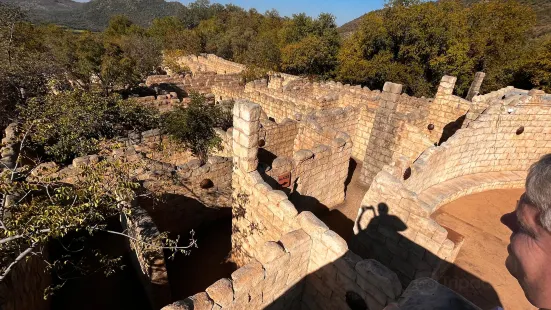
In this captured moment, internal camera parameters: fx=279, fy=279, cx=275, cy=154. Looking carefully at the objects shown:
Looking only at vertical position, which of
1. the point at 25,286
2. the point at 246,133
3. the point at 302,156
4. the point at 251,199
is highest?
the point at 246,133

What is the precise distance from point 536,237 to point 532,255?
0.41 ft

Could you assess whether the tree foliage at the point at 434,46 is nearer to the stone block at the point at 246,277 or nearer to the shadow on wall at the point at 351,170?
the shadow on wall at the point at 351,170

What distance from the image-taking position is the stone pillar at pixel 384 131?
924 cm

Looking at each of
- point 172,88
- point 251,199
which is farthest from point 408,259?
point 172,88

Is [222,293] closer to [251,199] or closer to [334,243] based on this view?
[334,243]

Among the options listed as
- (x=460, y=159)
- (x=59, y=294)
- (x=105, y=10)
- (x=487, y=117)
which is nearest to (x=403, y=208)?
(x=460, y=159)

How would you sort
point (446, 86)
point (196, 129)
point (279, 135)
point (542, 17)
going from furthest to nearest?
1. point (542, 17)
2. point (446, 86)
3. point (196, 129)
4. point (279, 135)

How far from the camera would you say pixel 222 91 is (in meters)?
17.7

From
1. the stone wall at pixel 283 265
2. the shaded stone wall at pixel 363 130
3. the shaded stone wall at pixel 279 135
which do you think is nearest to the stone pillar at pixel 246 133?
the stone wall at pixel 283 265

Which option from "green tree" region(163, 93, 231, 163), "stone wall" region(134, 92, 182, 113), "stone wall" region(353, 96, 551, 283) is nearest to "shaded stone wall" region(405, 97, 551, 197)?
"stone wall" region(353, 96, 551, 283)

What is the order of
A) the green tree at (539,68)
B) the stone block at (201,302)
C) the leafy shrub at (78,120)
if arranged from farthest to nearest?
1. the green tree at (539,68)
2. the leafy shrub at (78,120)
3. the stone block at (201,302)

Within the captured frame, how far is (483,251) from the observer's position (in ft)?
24.5

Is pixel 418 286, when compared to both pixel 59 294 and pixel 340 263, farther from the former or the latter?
pixel 59 294

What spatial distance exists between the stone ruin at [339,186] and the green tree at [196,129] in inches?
18.1
